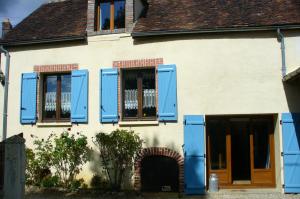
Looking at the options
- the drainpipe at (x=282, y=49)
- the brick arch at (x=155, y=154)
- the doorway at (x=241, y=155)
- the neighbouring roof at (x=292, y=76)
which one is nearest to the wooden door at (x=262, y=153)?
the doorway at (x=241, y=155)

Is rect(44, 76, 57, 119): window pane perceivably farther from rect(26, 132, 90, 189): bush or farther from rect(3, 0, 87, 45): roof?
rect(3, 0, 87, 45): roof

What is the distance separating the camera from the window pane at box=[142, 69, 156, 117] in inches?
500

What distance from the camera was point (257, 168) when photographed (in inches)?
489

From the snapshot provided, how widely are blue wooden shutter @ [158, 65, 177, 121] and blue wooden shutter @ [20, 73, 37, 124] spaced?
4184mm

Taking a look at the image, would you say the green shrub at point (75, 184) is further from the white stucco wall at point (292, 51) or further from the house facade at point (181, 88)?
the white stucco wall at point (292, 51)

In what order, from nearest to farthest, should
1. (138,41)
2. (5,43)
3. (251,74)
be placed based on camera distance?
(251,74)
(138,41)
(5,43)

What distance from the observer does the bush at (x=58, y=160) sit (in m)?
12.3

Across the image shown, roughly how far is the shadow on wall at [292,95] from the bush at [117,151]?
4421mm

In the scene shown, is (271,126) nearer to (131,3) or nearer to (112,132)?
(112,132)

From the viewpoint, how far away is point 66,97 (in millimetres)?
13484

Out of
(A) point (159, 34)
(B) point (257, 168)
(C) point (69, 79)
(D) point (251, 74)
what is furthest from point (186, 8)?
(B) point (257, 168)

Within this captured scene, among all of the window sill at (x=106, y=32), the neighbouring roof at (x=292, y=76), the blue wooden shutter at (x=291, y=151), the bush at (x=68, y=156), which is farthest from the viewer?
the window sill at (x=106, y=32)

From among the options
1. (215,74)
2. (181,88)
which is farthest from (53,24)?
(215,74)

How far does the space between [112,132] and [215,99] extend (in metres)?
3.14
